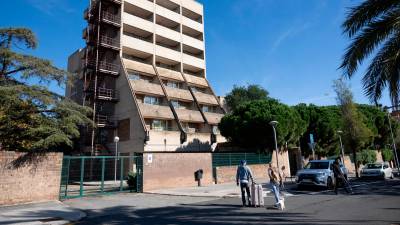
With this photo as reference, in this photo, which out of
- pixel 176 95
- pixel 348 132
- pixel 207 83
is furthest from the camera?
pixel 207 83

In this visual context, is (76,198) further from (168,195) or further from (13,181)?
(168,195)

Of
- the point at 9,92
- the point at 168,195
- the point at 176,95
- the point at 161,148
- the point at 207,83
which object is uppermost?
the point at 207,83

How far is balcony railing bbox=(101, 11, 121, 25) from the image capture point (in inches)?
1331

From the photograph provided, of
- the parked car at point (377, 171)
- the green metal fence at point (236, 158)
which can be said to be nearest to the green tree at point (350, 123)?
the parked car at point (377, 171)

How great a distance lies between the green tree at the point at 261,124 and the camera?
2652 cm

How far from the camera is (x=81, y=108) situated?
16625mm

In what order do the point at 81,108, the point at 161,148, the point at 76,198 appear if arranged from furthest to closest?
the point at 161,148 → the point at 81,108 → the point at 76,198

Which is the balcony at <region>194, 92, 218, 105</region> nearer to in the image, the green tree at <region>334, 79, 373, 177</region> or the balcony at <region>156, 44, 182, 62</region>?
the balcony at <region>156, 44, 182, 62</region>

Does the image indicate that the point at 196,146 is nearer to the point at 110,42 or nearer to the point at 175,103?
the point at 175,103

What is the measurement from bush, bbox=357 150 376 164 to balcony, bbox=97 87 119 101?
32.5 m

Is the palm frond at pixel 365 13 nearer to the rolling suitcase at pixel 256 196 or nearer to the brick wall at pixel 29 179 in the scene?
the rolling suitcase at pixel 256 196

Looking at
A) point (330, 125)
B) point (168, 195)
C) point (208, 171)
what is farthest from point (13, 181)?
point (330, 125)

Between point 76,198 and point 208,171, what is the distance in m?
9.76

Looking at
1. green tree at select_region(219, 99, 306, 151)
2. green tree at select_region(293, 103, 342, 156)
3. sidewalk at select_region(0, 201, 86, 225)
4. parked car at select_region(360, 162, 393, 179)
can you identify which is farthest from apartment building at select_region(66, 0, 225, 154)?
sidewalk at select_region(0, 201, 86, 225)
